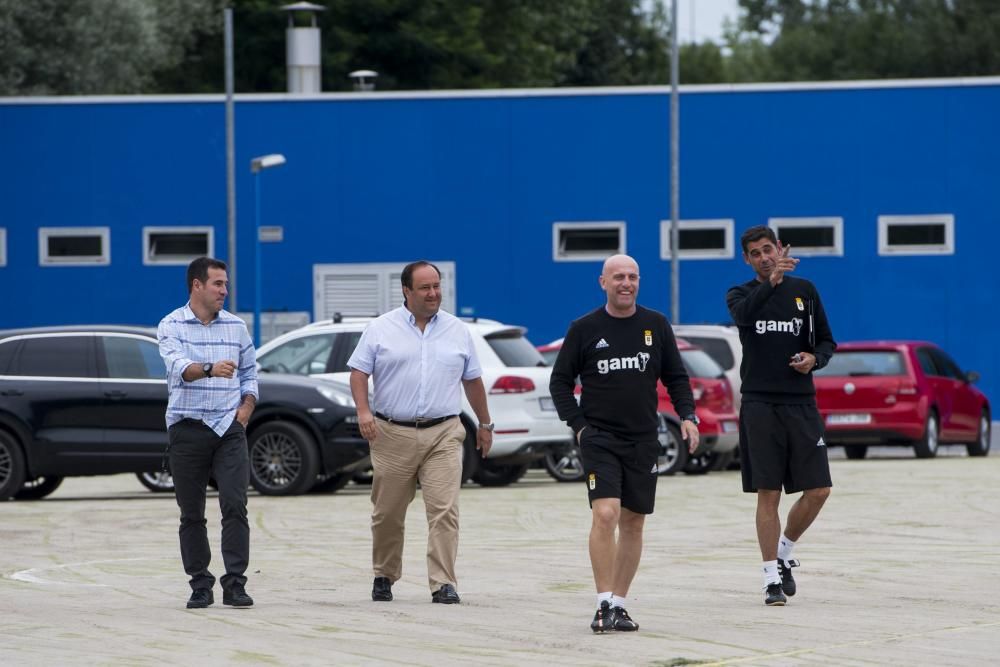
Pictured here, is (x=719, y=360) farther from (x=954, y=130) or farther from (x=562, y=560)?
(x=954, y=130)

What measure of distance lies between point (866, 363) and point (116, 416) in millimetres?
9993

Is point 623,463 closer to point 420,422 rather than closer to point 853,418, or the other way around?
point 420,422

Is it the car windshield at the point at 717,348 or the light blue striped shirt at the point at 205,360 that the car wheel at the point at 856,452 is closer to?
the car windshield at the point at 717,348

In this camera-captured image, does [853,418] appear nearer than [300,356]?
No

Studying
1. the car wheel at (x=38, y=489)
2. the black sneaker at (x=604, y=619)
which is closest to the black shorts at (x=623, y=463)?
the black sneaker at (x=604, y=619)

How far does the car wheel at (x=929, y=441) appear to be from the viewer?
83.3 feet

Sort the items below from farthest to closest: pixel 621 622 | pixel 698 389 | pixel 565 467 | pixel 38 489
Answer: pixel 698 389
pixel 565 467
pixel 38 489
pixel 621 622

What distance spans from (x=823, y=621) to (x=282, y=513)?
327 inches

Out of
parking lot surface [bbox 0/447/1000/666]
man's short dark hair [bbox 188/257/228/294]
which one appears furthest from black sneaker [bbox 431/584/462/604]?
man's short dark hair [bbox 188/257/228/294]

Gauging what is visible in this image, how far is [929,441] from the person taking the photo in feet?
83.9

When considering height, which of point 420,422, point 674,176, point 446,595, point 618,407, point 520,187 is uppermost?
point 674,176

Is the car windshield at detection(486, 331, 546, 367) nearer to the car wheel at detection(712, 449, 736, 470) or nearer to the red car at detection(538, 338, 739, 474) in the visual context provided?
the red car at detection(538, 338, 739, 474)

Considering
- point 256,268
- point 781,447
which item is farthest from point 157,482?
point 256,268

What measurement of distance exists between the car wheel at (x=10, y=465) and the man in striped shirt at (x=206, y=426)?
8635mm
